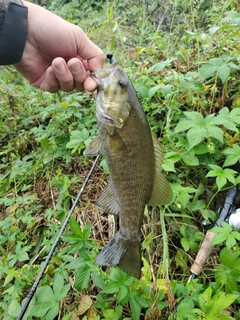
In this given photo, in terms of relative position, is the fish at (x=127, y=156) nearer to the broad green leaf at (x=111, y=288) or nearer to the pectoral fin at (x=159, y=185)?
the pectoral fin at (x=159, y=185)

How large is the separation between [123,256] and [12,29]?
1.68m

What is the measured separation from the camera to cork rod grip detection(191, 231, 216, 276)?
1.84 metres

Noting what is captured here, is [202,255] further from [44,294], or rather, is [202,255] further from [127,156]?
[44,294]

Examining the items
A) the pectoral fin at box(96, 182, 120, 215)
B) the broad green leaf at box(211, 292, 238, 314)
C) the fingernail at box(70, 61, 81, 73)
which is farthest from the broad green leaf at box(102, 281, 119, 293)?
the fingernail at box(70, 61, 81, 73)

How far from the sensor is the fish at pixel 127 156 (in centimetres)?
162

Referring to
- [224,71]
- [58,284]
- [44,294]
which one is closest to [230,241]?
[58,284]

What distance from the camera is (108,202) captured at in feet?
5.95

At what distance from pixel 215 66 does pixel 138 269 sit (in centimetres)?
171

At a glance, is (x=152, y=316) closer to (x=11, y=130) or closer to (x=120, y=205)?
(x=120, y=205)

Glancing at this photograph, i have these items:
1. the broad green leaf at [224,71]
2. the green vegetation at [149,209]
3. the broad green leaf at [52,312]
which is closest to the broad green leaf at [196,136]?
the green vegetation at [149,209]

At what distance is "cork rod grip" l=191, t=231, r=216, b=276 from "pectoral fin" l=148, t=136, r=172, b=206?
1.54 feet

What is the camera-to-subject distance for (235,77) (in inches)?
105

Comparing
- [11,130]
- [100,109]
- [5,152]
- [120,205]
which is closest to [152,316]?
[120,205]

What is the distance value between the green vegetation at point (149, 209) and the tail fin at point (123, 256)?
0.36 feet
